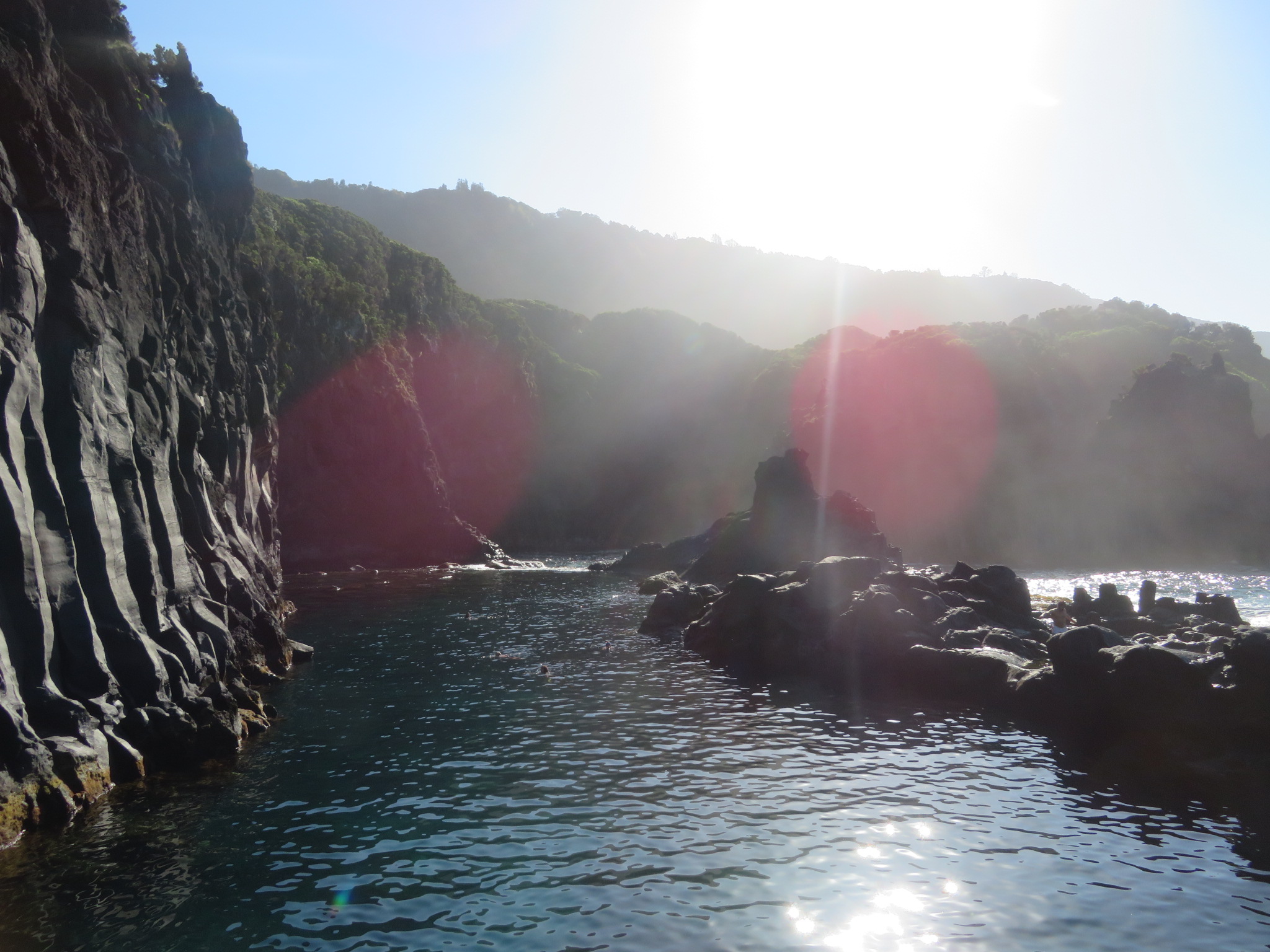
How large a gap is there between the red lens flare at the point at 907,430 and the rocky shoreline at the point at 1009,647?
Answer: 66.9m

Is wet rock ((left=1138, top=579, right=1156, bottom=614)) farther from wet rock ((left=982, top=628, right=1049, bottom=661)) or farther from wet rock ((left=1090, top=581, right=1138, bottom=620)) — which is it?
wet rock ((left=982, top=628, right=1049, bottom=661))

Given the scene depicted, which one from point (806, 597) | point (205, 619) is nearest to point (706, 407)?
point (806, 597)

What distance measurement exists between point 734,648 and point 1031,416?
327 feet

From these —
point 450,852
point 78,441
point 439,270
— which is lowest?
point 450,852

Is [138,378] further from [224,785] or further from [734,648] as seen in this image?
[734,648]

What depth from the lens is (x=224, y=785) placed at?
2273cm

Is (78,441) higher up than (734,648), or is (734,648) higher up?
(78,441)

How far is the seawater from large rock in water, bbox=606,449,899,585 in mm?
43187

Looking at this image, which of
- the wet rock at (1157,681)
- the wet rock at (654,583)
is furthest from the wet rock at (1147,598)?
the wet rock at (654,583)

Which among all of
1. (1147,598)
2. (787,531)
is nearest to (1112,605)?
(1147,598)

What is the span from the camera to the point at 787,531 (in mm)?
78062

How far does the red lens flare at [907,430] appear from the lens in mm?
120625

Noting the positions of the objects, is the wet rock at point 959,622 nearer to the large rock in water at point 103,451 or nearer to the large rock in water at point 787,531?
the large rock in water at point 787,531

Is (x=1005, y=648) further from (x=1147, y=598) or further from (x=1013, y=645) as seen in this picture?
(x=1147, y=598)
